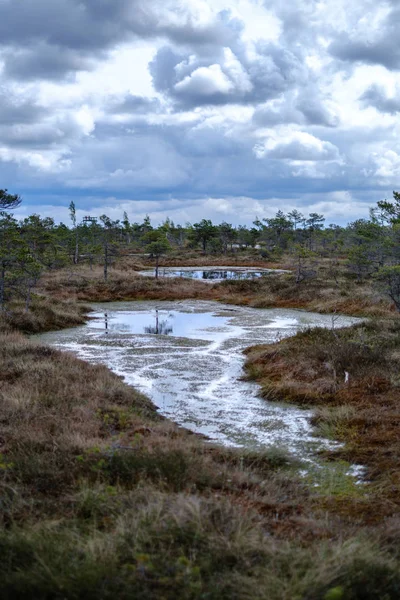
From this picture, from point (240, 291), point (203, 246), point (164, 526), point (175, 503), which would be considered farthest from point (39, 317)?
point (203, 246)

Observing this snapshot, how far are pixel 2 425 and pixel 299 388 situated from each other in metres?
8.12

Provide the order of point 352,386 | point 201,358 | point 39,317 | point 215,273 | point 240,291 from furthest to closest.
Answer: point 215,273 → point 240,291 → point 39,317 → point 201,358 → point 352,386

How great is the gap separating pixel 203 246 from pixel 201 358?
8175 centimetres

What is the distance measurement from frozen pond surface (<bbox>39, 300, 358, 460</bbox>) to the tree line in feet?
15.8

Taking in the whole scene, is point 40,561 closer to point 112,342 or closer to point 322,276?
point 112,342

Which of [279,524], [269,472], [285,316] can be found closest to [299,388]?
[269,472]

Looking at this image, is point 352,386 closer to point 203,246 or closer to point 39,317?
point 39,317

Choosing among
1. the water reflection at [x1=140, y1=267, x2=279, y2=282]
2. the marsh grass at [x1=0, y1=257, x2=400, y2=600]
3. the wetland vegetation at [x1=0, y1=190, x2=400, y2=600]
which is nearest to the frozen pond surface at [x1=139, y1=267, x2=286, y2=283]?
the water reflection at [x1=140, y1=267, x2=279, y2=282]

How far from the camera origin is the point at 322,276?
50875 millimetres

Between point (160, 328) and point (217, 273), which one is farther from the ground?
point (217, 273)

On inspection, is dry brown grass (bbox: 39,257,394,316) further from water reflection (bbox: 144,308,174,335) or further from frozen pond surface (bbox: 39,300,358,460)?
water reflection (bbox: 144,308,174,335)

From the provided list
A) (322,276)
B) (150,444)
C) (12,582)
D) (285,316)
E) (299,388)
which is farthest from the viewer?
(322,276)

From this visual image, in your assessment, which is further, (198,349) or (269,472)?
(198,349)

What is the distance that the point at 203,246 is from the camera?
101m
